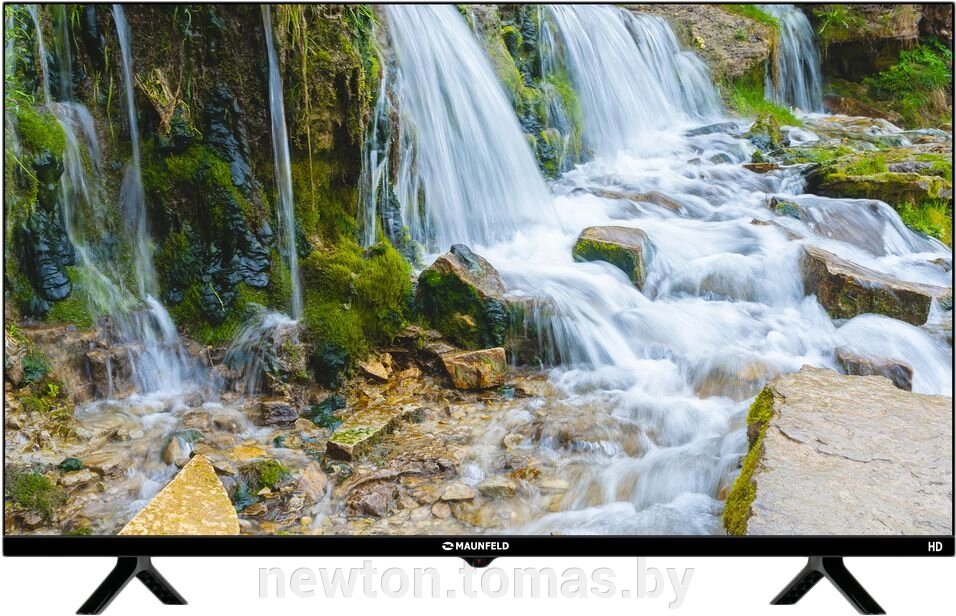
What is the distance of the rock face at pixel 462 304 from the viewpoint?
4641 millimetres

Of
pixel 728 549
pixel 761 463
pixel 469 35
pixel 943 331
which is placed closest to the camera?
pixel 728 549

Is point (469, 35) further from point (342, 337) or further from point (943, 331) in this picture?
point (943, 331)

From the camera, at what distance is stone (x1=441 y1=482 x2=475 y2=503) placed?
3.09 m

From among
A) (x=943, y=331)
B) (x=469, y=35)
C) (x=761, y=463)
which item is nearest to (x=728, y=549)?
(x=761, y=463)

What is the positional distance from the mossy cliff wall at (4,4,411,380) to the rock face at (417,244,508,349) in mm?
174

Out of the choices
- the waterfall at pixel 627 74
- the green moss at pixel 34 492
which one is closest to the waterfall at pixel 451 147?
the waterfall at pixel 627 74

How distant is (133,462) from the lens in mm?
3393

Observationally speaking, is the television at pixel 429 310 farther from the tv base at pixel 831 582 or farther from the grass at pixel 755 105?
the grass at pixel 755 105

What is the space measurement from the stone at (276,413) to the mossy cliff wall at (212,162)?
48 centimetres

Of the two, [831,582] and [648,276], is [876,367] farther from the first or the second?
[648,276]

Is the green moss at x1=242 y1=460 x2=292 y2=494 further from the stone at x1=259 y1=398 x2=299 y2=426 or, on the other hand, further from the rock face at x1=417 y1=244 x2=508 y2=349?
the rock face at x1=417 y1=244 x2=508 y2=349

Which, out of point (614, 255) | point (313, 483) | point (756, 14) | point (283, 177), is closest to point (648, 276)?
point (614, 255)

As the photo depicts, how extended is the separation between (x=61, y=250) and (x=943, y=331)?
4625mm

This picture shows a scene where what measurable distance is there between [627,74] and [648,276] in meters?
2.86
